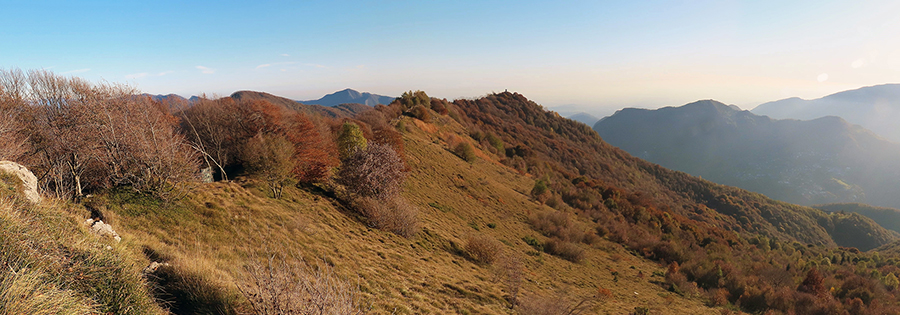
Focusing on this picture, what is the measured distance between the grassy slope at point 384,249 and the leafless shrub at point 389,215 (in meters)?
0.65

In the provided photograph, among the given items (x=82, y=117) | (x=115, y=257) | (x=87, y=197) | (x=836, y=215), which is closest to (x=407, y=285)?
(x=115, y=257)

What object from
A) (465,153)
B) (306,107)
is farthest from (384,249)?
(306,107)

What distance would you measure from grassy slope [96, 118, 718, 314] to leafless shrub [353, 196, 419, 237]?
2.14ft

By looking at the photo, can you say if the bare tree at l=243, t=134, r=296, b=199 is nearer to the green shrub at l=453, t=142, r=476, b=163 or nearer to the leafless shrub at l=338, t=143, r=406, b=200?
the leafless shrub at l=338, t=143, r=406, b=200

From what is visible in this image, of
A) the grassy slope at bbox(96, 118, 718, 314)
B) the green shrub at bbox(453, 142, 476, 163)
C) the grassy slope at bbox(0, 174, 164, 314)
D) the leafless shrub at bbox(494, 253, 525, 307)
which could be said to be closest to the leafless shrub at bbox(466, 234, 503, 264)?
the leafless shrub at bbox(494, 253, 525, 307)

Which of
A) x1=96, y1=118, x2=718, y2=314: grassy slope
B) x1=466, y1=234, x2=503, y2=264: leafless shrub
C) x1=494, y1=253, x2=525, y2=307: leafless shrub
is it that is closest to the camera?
x1=96, y1=118, x2=718, y2=314: grassy slope

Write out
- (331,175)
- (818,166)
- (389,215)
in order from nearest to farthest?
(389,215) < (331,175) < (818,166)

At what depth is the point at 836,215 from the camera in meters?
77.7

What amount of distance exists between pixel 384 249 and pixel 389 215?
2.82 meters

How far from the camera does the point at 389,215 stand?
1642 cm

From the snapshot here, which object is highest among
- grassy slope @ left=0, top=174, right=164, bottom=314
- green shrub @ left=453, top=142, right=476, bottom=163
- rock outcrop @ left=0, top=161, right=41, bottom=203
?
rock outcrop @ left=0, top=161, right=41, bottom=203

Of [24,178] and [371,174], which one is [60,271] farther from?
[371,174]

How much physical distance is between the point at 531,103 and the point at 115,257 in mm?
119849

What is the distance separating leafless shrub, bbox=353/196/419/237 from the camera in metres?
16.4
